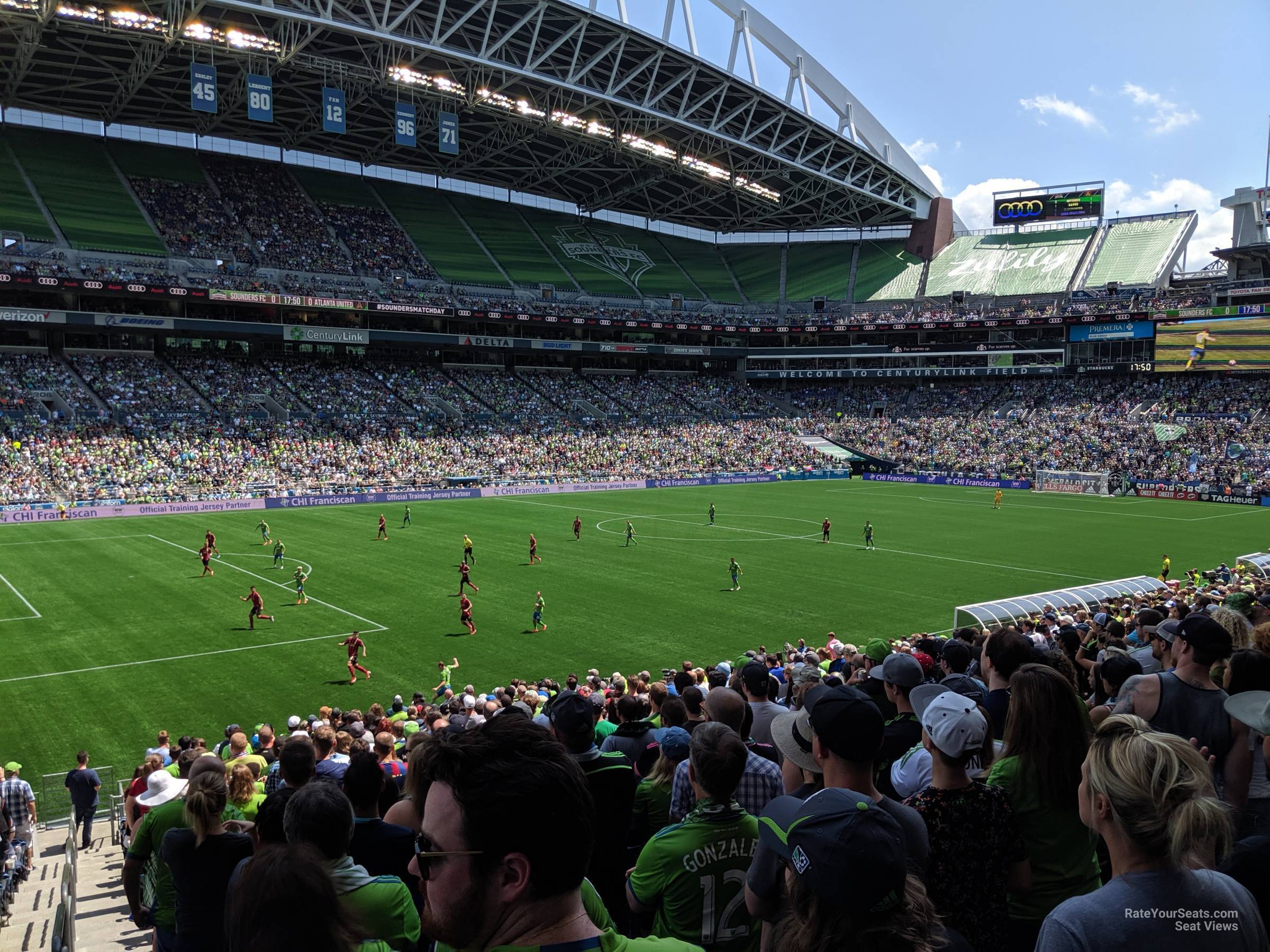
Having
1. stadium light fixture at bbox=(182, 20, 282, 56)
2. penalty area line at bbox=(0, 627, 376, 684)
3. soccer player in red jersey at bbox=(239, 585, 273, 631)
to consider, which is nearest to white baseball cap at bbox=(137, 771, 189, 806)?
penalty area line at bbox=(0, 627, 376, 684)

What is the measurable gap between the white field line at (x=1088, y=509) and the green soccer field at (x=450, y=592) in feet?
1.30

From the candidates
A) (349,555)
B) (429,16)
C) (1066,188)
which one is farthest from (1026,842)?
(1066,188)

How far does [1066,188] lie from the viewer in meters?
98.6

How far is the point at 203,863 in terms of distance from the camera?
5148 millimetres

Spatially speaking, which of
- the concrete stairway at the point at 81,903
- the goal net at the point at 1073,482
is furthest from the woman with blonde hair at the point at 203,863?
the goal net at the point at 1073,482

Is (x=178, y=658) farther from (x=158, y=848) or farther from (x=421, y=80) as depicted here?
(x=421, y=80)

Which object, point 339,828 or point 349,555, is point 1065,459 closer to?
point 349,555

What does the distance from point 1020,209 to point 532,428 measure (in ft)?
211

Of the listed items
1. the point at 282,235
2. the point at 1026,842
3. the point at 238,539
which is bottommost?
the point at 238,539

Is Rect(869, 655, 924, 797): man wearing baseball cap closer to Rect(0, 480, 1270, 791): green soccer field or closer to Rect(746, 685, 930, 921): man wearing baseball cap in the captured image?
Rect(746, 685, 930, 921): man wearing baseball cap

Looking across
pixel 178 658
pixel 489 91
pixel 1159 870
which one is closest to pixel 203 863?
pixel 1159 870

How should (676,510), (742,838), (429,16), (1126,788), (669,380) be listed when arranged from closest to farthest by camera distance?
(1126,788) < (742,838) < (676,510) < (429,16) < (669,380)

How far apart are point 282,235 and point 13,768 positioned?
7471 cm

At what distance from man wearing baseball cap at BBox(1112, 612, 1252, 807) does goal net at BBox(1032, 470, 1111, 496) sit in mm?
66514
